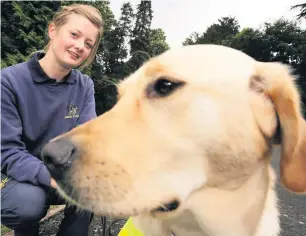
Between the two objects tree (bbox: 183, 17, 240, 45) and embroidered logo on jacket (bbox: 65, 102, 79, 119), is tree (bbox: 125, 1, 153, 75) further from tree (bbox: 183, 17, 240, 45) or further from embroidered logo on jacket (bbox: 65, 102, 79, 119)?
embroidered logo on jacket (bbox: 65, 102, 79, 119)

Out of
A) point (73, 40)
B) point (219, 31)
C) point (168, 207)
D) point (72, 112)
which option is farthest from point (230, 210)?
point (219, 31)

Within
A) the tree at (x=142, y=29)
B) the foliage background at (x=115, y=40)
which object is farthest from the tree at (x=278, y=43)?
the tree at (x=142, y=29)

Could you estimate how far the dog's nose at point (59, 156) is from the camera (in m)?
1.41

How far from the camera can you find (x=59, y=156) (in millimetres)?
1413

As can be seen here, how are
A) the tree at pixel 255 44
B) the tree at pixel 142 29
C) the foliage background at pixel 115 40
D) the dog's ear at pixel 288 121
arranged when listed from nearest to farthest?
1. the dog's ear at pixel 288 121
2. the foliage background at pixel 115 40
3. the tree at pixel 255 44
4. the tree at pixel 142 29

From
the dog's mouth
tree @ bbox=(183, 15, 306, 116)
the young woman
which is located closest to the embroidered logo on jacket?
the young woman

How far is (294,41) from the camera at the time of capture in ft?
83.4

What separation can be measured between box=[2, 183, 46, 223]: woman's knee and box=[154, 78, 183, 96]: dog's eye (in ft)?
4.07

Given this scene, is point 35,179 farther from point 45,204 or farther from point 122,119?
point 122,119

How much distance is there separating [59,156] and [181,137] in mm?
543

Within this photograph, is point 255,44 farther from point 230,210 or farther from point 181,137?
point 181,137

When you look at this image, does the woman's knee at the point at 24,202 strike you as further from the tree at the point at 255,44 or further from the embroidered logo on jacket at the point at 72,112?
the tree at the point at 255,44

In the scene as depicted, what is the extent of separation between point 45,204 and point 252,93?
5.48ft

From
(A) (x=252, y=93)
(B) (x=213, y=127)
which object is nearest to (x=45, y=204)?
(B) (x=213, y=127)
